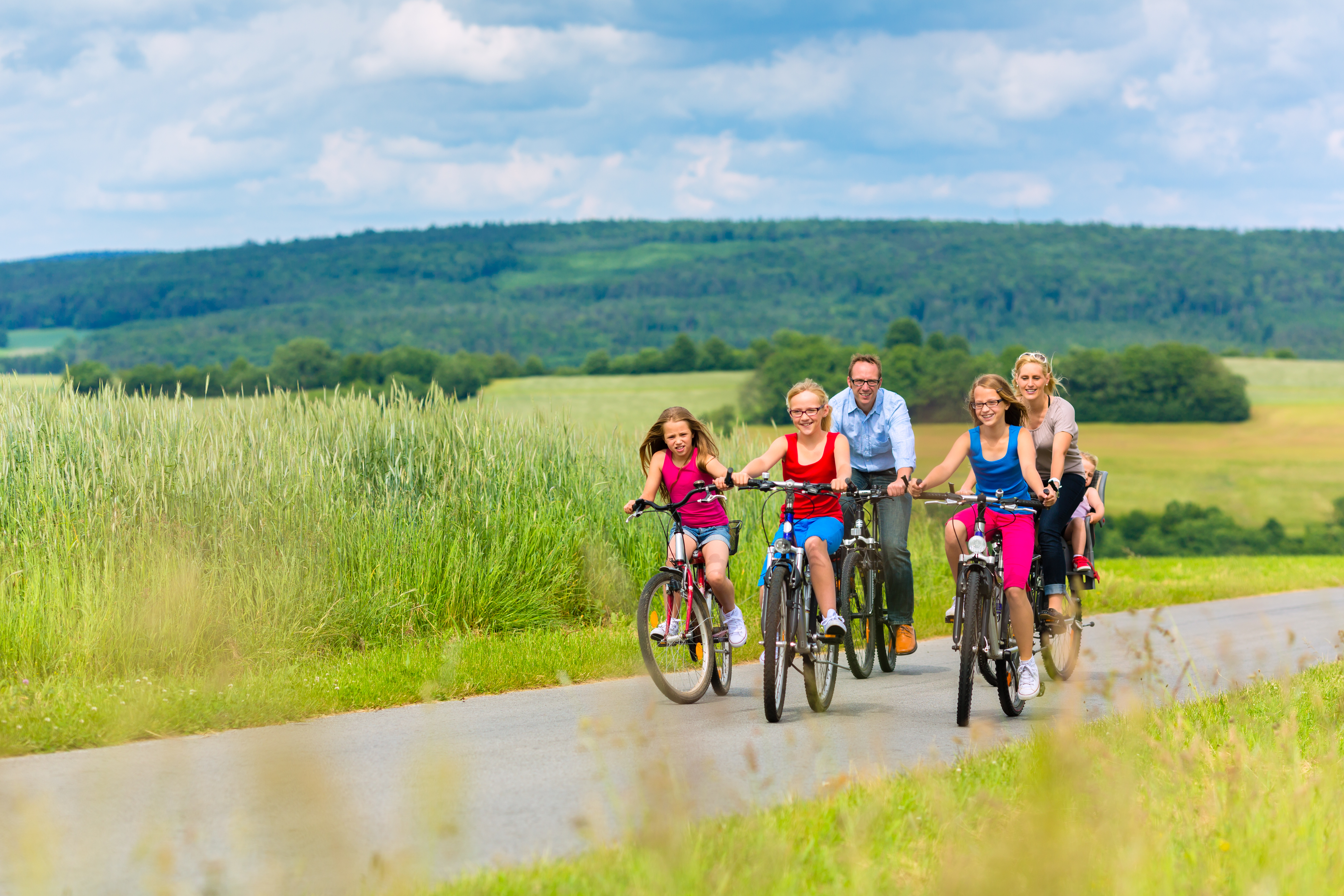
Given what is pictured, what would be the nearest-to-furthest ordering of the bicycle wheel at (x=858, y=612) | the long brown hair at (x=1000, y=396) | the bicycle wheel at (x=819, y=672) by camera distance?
1. the bicycle wheel at (x=819, y=672)
2. the long brown hair at (x=1000, y=396)
3. the bicycle wheel at (x=858, y=612)

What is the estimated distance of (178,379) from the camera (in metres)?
15.2

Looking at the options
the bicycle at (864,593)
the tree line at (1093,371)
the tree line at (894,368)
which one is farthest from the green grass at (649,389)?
the bicycle at (864,593)

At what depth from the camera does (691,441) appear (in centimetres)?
862

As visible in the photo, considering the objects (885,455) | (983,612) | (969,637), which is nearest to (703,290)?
(885,455)

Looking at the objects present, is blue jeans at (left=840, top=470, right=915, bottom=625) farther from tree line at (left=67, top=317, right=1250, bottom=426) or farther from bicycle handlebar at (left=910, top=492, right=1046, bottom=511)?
tree line at (left=67, top=317, right=1250, bottom=426)

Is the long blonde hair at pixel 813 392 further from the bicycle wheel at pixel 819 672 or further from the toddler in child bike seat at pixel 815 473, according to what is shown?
the bicycle wheel at pixel 819 672

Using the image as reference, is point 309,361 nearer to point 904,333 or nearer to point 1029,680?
point 904,333

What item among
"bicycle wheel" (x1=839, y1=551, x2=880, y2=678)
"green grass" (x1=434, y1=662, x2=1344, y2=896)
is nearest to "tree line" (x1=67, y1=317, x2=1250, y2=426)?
"bicycle wheel" (x1=839, y1=551, x2=880, y2=678)

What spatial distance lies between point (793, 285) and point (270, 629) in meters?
144

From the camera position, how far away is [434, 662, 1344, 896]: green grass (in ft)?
13.5

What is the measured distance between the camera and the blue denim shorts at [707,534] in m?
8.44

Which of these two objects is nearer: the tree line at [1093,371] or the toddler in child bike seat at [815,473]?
the toddler in child bike seat at [815,473]

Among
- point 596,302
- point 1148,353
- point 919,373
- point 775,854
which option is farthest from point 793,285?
point 775,854

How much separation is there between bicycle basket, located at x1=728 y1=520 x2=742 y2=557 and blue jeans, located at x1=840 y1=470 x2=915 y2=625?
55.8 inches
